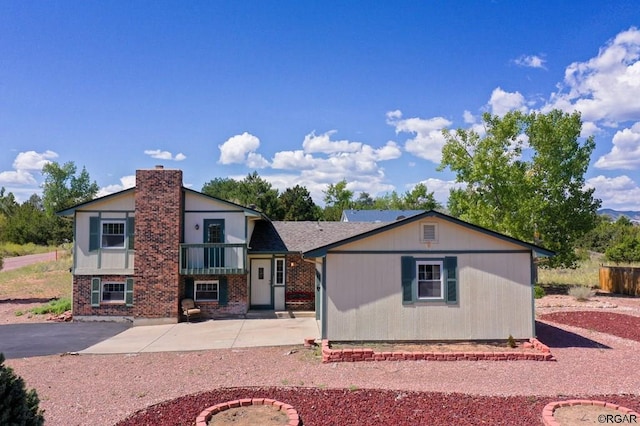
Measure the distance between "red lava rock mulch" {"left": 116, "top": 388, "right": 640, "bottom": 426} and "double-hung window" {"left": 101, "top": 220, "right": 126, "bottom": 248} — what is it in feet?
36.8

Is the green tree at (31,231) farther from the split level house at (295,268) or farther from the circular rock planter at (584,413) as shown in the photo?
the circular rock planter at (584,413)

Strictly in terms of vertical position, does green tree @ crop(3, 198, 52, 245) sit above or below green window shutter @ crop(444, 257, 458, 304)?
above

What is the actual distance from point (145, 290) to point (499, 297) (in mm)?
12545

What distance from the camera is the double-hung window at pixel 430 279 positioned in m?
12.9

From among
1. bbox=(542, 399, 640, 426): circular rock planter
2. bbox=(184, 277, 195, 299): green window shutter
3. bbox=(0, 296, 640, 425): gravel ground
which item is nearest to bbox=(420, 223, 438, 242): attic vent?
bbox=(0, 296, 640, 425): gravel ground

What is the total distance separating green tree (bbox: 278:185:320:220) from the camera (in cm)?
5006

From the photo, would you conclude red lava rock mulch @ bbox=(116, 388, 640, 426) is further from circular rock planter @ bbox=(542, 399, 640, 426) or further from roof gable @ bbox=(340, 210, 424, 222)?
roof gable @ bbox=(340, 210, 424, 222)

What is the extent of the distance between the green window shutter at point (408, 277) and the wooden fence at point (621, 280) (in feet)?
61.3

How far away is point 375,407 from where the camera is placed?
26.2 ft

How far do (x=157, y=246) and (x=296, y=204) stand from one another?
33473 mm

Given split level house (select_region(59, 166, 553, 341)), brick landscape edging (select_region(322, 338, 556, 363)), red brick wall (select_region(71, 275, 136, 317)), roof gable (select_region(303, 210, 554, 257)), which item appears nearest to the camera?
brick landscape edging (select_region(322, 338, 556, 363))

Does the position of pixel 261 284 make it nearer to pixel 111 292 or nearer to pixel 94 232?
pixel 111 292

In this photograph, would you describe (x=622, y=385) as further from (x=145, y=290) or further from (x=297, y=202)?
(x=297, y=202)

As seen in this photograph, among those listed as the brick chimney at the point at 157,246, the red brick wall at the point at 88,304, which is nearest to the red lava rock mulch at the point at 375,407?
the brick chimney at the point at 157,246
